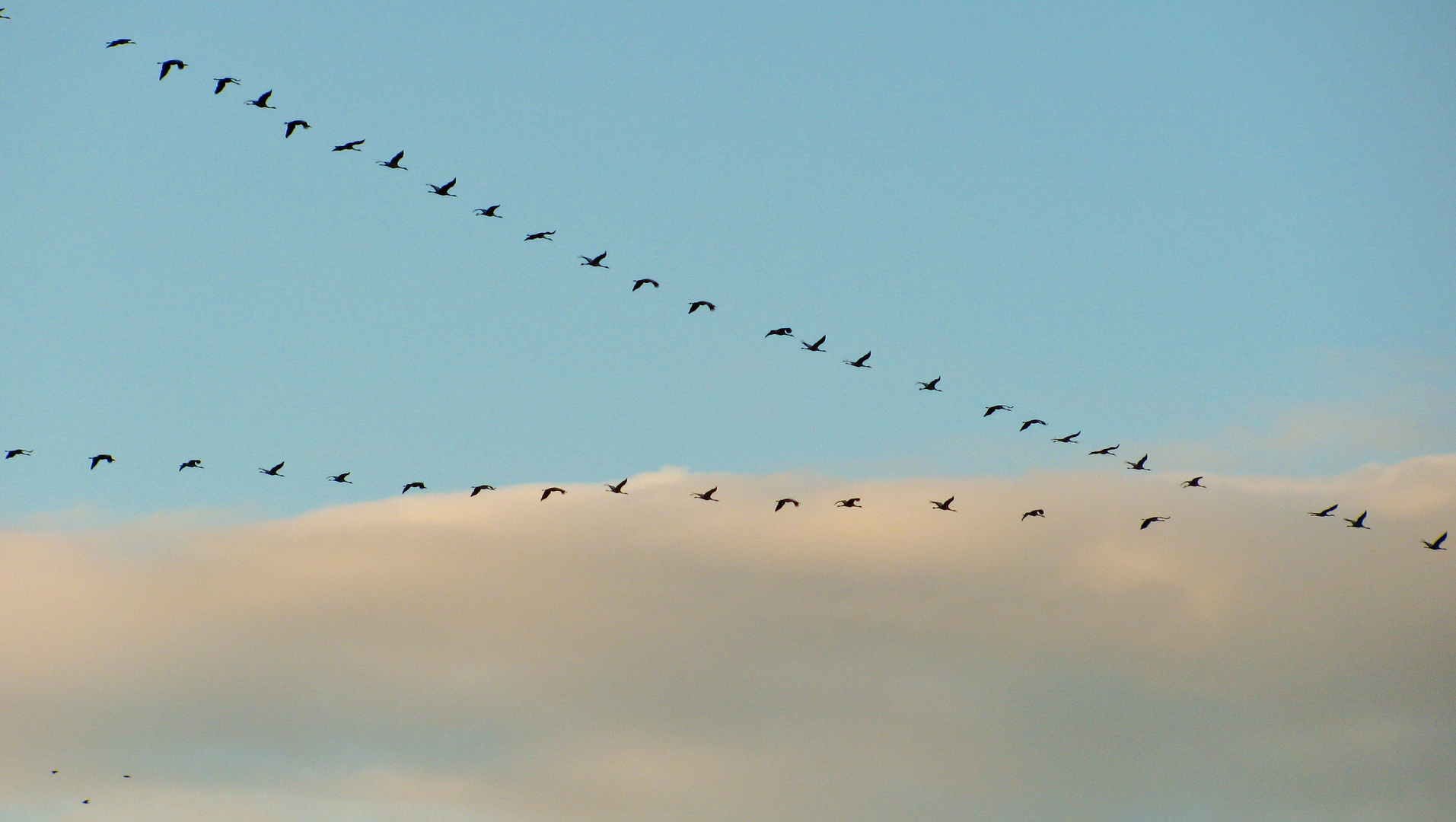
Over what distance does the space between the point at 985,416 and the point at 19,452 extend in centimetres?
6752

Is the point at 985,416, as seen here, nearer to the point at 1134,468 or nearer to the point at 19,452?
the point at 1134,468

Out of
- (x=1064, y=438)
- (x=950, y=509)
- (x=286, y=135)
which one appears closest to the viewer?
(x=286, y=135)

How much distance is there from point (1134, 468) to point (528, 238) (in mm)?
48899

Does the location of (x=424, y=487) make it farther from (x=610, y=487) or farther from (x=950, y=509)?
(x=950, y=509)

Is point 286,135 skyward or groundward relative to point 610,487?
skyward

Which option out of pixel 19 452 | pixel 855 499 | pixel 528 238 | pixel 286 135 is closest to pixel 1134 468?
pixel 855 499

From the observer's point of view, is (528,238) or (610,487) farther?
(610,487)

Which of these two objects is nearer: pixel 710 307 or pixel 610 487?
pixel 710 307

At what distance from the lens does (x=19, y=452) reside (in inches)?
5896

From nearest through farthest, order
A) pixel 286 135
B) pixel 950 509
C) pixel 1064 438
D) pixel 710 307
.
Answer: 1. pixel 286 135
2. pixel 710 307
3. pixel 1064 438
4. pixel 950 509

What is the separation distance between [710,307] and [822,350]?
328 inches

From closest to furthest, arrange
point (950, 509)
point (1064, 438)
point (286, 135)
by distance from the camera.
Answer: point (286, 135), point (1064, 438), point (950, 509)

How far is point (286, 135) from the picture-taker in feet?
414

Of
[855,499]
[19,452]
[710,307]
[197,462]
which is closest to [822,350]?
[710,307]
